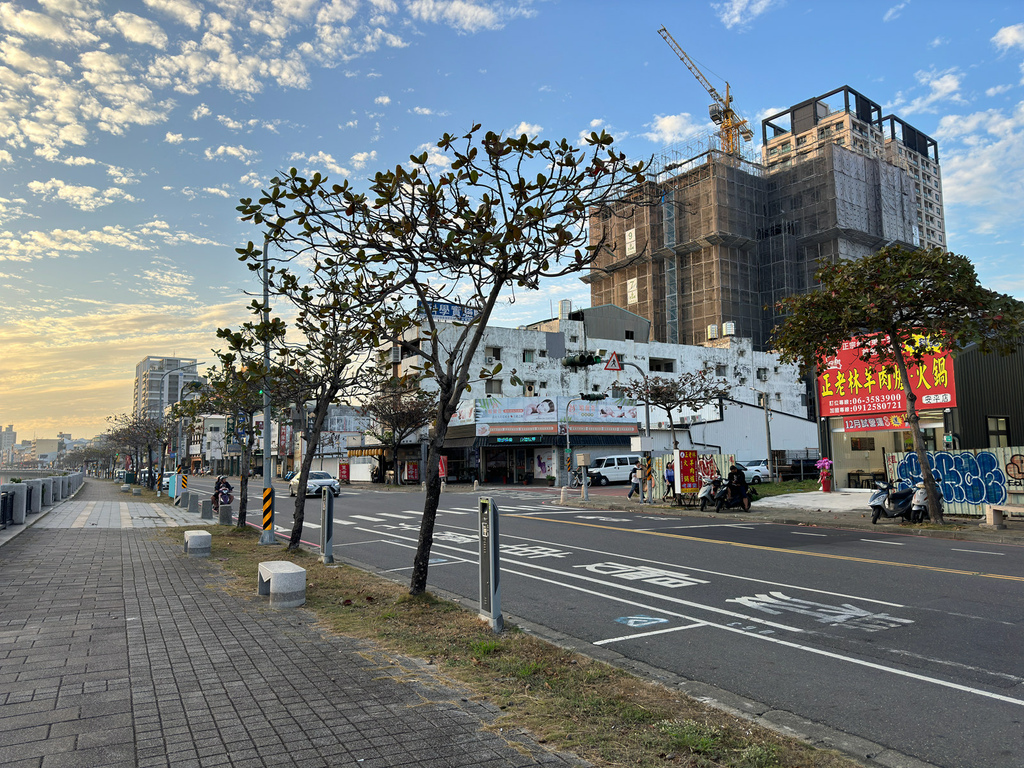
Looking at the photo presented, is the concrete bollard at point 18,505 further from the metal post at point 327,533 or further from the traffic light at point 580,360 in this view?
the traffic light at point 580,360

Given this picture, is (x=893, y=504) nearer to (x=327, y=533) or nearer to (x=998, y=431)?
(x=998, y=431)

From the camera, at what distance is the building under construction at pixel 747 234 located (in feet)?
248

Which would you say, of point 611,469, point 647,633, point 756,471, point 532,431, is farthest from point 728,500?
point 532,431

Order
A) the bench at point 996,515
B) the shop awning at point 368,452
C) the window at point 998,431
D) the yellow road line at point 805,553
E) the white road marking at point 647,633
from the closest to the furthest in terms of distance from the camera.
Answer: the white road marking at point 647,633
the yellow road line at point 805,553
the bench at point 996,515
the window at point 998,431
the shop awning at point 368,452

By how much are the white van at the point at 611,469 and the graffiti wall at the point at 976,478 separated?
24182 mm

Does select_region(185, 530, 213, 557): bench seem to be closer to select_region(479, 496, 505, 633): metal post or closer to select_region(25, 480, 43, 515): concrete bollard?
select_region(479, 496, 505, 633): metal post

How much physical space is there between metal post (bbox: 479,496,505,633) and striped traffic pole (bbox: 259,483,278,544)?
9.56 m

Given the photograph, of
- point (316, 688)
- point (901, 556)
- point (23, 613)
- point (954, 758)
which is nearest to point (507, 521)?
point (901, 556)

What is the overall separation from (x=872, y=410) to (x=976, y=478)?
6868 millimetres

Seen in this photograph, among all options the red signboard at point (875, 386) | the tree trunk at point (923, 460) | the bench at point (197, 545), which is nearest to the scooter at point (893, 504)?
the tree trunk at point (923, 460)

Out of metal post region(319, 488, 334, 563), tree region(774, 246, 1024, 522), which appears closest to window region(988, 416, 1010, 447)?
tree region(774, 246, 1024, 522)

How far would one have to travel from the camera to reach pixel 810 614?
26.9ft

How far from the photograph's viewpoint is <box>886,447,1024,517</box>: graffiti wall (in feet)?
59.7

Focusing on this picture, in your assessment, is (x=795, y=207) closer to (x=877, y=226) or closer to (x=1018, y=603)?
(x=877, y=226)
